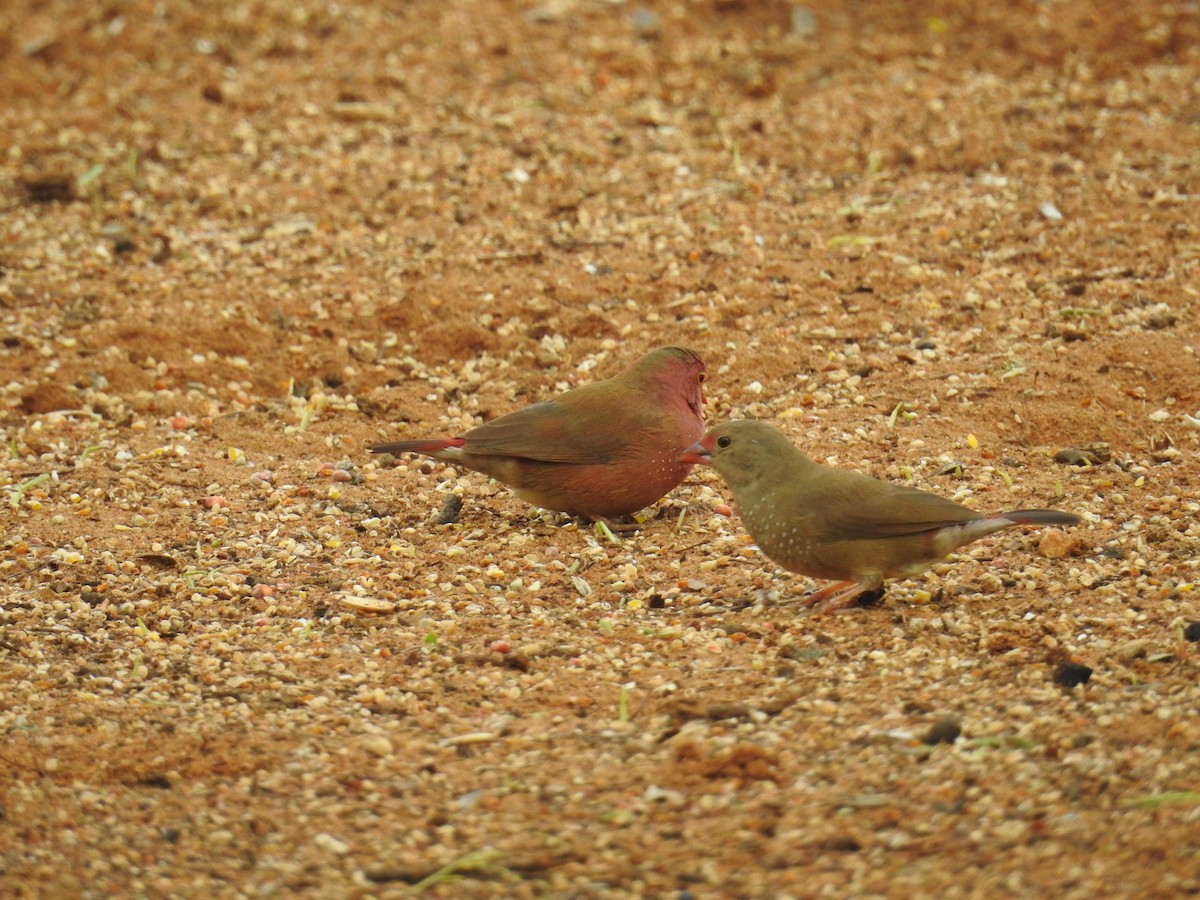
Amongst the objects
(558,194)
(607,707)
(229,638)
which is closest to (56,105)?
(558,194)

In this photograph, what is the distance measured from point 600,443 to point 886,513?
4.24 ft

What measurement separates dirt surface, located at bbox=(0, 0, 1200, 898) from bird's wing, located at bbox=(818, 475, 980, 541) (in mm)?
314

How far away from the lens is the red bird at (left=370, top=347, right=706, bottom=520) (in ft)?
18.5

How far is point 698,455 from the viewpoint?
5355 millimetres

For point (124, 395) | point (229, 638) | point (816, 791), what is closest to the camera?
point (816, 791)

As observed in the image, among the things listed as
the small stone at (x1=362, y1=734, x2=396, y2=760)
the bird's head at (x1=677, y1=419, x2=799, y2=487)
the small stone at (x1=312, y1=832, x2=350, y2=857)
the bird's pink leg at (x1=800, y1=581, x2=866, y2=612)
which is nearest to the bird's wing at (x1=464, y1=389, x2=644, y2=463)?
the bird's head at (x1=677, y1=419, x2=799, y2=487)

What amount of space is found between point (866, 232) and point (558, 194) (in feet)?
5.64

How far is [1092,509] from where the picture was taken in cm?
546

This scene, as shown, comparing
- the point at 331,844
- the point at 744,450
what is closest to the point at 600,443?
the point at 744,450

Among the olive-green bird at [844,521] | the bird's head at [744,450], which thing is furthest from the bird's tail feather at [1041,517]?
the bird's head at [744,450]

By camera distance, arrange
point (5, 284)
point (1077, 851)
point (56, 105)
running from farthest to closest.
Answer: point (56, 105), point (5, 284), point (1077, 851)

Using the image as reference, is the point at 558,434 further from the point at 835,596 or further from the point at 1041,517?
the point at 1041,517

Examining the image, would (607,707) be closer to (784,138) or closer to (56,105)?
(784,138)

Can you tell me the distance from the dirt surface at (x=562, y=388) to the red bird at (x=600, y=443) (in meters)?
0.21
